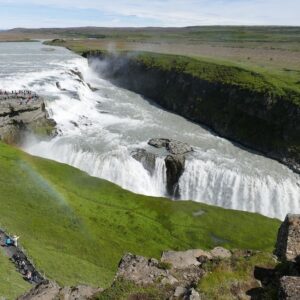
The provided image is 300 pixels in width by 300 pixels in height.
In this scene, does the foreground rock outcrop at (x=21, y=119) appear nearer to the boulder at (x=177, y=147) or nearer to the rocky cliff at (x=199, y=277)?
the boulder at (x=177, y=147)

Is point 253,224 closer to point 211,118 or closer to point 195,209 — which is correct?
point 195,209

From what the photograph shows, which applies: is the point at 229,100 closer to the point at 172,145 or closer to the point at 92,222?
the point at 172,145

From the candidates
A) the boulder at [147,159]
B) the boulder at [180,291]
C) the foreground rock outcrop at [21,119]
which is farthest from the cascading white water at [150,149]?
the boulder at [180,291]

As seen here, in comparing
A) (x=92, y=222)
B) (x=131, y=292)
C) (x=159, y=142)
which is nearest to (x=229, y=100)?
(x=159, y=142)

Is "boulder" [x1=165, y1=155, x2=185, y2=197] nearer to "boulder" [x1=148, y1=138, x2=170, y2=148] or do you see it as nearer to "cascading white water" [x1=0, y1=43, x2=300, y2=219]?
"cascading white water" [x1=0, y1=43, x2=300, y2=219]

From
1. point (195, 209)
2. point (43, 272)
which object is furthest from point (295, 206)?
point (43, 272)

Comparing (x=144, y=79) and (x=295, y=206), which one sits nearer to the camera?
(x=295, y=206)
